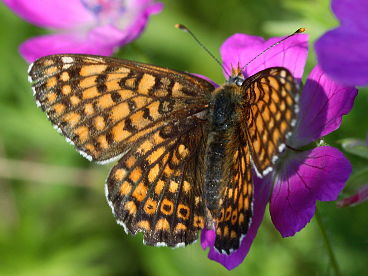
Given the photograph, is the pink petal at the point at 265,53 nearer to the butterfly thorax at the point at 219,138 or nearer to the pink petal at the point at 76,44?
the butterfly thorax at the point at 219,138

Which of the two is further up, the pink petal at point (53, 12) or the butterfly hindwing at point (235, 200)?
the pink petal at point (53, 12)

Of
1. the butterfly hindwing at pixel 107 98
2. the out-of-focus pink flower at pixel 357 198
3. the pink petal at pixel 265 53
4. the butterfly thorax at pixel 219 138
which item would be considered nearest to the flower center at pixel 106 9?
the pink petal at pixel 265 53

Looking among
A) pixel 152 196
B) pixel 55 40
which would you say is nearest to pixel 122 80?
pixel 152 196

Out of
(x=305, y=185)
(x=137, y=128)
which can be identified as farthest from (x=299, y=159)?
(x=137, y=128)

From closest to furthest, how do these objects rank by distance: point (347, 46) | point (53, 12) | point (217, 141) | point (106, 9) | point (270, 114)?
1. point (347, 46)
2. point (270, 114)
3. point (217, 141)
4. point (53, 12)
5. point (106, 9)

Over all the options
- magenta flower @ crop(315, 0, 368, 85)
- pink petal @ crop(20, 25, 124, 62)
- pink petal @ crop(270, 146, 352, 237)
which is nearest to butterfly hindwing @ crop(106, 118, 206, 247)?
pink petal @ crop(270, 146, 352, 237)

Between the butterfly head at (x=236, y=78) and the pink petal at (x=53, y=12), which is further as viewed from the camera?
the pink petal at (x=53, y=12)

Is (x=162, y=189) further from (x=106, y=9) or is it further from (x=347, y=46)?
(x=106, y=9)

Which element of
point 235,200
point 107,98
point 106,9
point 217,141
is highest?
point 106,9
